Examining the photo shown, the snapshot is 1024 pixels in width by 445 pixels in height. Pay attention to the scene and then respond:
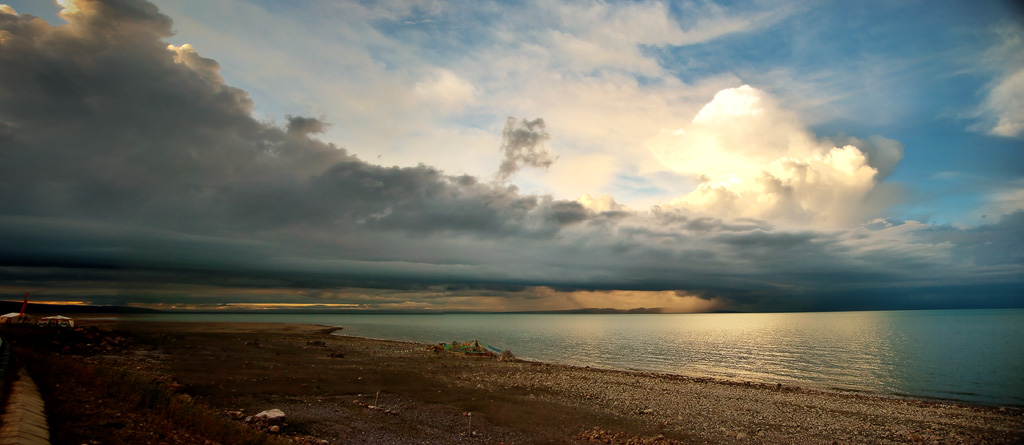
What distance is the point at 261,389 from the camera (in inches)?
1063

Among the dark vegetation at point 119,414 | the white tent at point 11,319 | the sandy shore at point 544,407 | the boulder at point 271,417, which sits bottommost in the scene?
the white tent at point 11,319

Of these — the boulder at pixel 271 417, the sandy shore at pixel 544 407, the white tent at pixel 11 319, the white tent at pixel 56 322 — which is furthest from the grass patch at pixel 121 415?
the white tent at pixel 11 319

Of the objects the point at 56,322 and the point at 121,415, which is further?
the point at 56,322

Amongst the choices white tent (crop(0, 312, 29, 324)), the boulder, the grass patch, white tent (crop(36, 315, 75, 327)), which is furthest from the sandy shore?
white tent (crop(0, 312, 29, 324))

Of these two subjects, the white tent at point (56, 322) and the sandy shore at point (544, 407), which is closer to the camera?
the sandy shore at point (544, 407)

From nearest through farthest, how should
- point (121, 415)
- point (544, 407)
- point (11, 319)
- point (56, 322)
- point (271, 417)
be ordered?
point (121, 415)
point (271, 417)
point (544, 407)
point (56, 322)
point (11, 319)

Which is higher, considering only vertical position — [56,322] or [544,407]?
[544,407]

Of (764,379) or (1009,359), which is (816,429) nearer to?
(764,379)

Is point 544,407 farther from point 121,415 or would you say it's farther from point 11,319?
point 11,319

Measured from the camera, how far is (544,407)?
26.2 m

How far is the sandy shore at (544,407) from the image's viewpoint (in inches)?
821

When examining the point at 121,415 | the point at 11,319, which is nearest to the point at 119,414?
the point at 121,415

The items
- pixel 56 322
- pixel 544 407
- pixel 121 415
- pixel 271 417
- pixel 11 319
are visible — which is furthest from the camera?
pixel 11 319

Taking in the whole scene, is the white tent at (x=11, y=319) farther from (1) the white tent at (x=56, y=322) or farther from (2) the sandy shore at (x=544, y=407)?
(2) the sandy shore at (x=544, y=407)
